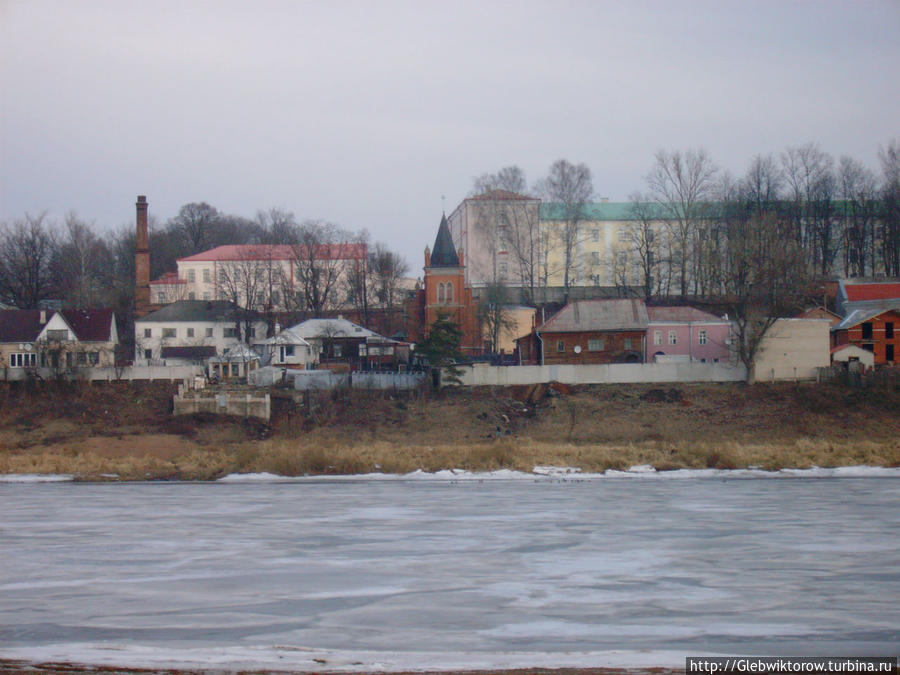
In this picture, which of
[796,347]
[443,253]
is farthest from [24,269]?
[796,347]

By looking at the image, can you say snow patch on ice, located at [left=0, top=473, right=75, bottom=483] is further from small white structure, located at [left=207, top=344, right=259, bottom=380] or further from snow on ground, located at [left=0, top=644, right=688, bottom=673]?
snow on ground, located at [left=0, top=644, right=688, bottom=673]

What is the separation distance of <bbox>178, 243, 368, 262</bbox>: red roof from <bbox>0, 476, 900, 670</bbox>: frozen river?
58.0 meters

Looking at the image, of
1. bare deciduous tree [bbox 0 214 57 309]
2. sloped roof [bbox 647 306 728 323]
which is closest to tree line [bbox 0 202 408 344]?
bare deciduous tree [bbox 0 214 57 309]

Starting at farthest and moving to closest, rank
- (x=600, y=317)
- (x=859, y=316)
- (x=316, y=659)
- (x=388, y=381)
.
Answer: (x=600, y=317) → (x=859, y=316) → (x=388, y=381) → (x=316, y=659)

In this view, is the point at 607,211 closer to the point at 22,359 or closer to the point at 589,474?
the point at 22,359

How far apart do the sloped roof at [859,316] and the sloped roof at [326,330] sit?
31595 mm

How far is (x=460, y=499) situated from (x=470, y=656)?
16.4 metres

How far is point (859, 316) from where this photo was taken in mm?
58906

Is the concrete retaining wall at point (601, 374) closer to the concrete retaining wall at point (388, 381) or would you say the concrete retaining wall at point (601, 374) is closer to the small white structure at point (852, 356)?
the concrete retaining wall at point (388, 381)

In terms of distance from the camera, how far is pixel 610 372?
54.3m

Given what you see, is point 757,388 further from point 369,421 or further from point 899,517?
point 899,517

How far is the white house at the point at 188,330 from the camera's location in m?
75.9

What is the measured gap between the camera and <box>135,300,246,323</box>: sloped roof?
76750 mm

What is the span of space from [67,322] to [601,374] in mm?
38214
